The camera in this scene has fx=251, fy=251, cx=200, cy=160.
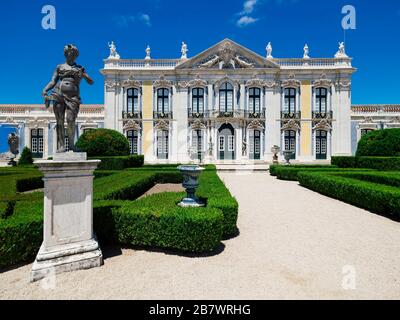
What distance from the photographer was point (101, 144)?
15797mm

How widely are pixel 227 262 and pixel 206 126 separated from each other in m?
21.9

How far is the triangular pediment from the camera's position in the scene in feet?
81.3

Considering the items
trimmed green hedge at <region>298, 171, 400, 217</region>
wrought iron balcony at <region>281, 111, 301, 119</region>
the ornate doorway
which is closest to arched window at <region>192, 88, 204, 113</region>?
the ornate doorway

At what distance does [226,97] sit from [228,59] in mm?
3733

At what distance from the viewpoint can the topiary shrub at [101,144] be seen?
15.8 m

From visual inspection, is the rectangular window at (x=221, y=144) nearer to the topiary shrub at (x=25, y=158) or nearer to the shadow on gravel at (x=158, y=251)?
the topiary shrub at (x=25, y=158)

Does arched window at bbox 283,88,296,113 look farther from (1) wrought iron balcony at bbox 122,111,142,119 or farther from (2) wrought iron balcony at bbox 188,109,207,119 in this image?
(1) wrought iron balcony at bbox 122,111,142,119

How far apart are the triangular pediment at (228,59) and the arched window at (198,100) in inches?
87.6

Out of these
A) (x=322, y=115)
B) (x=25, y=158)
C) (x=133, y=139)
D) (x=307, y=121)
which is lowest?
(x=25, y=158)

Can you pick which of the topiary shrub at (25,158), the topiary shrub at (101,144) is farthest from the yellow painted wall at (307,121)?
the topiary shrub at (25,158)

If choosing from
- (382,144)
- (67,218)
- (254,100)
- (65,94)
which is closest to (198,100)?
(254,100)

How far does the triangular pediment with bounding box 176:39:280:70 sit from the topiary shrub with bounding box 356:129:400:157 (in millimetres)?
12552

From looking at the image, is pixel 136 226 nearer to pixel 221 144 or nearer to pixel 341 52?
pixel 221 144
